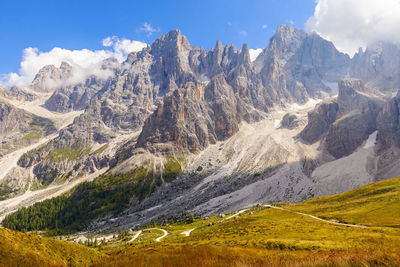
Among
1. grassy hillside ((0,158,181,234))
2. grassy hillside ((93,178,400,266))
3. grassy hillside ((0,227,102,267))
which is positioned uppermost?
grassy hillside ((0,227,102,267))

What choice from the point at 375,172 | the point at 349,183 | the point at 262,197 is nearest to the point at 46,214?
the point at 262,197

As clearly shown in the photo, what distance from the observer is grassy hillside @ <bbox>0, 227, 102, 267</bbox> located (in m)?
10.1

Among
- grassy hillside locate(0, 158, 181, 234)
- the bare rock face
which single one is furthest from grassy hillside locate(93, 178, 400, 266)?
grassy hillside locate(0, 158, 181, 234)

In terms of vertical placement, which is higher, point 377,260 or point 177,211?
point 377,260

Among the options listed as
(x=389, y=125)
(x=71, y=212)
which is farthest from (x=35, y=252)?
(x=389, y=125)

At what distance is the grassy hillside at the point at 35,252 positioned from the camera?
10141 millimetres

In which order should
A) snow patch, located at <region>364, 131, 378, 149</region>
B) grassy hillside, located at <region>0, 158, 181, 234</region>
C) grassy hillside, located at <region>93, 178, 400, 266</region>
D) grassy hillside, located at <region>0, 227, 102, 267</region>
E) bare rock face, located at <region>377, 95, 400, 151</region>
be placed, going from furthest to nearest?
snow patch, located at <region>364, 131, 378, 149</region>
bare rock face, located at <region>377, 95, 400, 151</region>
grassy hillside, located at <region>0, 158, 181, 234</region>
grassy hillside, located at <region>0, 227, 102, 267</region>
grassy hillside, located at <region>93, 178, 400, 266</region>

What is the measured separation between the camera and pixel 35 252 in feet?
36.2

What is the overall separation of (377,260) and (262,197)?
5454 inches

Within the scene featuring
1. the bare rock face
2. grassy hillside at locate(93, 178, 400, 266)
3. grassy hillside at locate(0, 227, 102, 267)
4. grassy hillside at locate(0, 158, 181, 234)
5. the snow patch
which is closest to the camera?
grassy hillside at locate(93, 178, 400, 266)

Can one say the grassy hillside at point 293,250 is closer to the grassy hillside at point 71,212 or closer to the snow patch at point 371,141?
the snow patch at point 371,141

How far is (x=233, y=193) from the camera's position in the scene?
153 metres

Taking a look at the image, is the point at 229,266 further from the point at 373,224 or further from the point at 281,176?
the point at 281,176

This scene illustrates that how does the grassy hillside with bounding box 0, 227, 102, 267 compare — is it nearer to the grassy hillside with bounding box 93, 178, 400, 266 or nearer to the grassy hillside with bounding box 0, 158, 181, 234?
the grassy hillside with bounding box 93, 178, 400, 266
